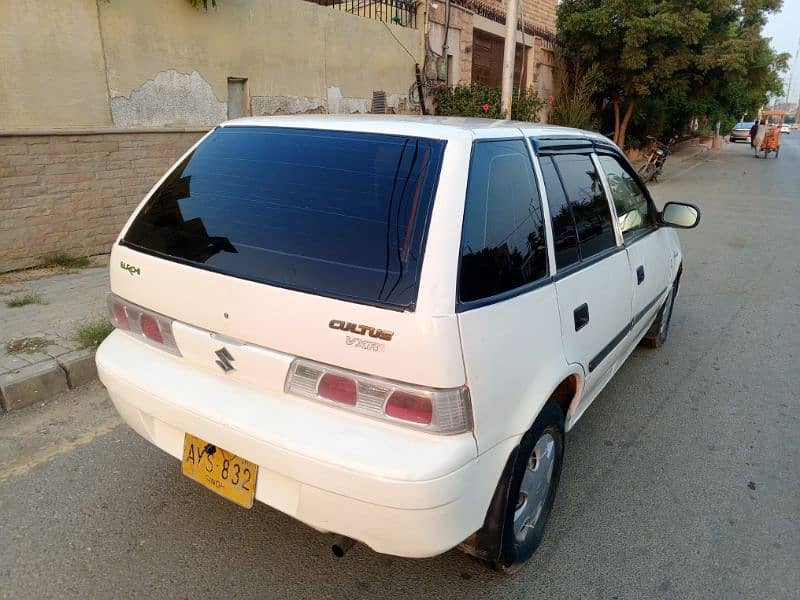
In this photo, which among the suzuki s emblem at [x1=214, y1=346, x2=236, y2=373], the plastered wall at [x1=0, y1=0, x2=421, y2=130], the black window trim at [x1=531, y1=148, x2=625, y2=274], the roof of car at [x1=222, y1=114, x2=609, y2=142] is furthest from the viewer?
the plastered wall at [x1=0, y1=0, x2=421, y2=130]

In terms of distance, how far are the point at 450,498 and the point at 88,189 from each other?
5.75 metres

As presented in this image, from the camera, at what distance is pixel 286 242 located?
215cm

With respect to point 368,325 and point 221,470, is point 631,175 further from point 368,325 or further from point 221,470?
point 221,470

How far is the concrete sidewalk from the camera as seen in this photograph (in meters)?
3.62

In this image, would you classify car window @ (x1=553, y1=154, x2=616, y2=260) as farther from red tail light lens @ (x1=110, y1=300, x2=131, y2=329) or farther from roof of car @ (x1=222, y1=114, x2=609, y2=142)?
red tail light lens @ (x1=110, y1=300, x2=131, y2=329)

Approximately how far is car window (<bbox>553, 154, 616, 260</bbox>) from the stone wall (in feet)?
16.7

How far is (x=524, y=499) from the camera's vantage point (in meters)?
2.38

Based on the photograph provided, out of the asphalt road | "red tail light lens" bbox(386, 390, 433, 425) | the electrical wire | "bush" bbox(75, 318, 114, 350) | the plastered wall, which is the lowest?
the asphalt road

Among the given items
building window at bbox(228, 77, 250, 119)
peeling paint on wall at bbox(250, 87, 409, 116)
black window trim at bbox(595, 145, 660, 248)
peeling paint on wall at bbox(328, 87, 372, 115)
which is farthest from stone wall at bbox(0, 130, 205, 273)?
black window trim at bbox(595, 145, 660, 248)

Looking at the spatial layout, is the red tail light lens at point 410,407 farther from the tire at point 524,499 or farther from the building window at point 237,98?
the building window at point 237,98

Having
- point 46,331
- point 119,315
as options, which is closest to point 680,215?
point 119,315

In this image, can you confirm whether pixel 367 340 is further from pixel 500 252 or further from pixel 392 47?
pixel 392 47

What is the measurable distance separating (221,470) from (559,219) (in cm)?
170

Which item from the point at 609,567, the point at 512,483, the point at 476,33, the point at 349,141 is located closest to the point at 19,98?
the point at 349,141
